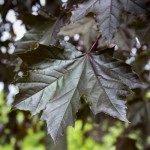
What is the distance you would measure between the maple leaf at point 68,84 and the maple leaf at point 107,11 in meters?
0.12

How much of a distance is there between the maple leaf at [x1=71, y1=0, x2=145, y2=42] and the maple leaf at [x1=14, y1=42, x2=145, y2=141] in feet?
0.40

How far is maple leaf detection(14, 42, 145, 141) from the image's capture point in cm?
94

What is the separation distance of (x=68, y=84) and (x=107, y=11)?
0.24 m

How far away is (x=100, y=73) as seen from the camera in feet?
3.38

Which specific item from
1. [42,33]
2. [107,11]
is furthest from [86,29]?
[107,11]

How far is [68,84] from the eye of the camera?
1016mm

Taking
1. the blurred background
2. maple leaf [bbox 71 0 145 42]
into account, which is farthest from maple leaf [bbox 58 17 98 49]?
maple leaf [bbox 71 0 145 42]

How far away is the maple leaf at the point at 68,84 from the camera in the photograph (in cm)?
94

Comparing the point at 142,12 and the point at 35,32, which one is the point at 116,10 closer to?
the point at 142,12

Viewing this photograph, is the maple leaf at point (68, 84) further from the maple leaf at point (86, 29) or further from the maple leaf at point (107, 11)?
the maple leaf at point (86, 29)

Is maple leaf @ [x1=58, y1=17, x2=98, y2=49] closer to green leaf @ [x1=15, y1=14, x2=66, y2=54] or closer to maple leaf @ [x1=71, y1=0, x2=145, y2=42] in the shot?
green leaf @ [x1=15, y1=14, x2=66, y2=54]

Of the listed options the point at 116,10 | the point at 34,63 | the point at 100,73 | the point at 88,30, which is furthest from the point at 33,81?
the point at 88,30

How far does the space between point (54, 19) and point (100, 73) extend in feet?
0.99

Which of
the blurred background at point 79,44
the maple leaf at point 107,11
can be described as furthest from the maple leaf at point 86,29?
the maple leaf at point 107,11
